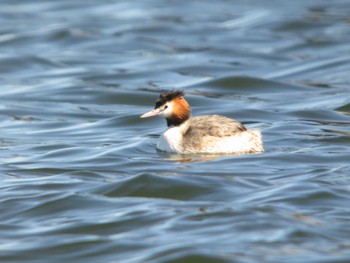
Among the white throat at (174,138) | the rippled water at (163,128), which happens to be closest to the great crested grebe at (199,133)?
the white throat at (174,138)

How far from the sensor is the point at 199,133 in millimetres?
13562

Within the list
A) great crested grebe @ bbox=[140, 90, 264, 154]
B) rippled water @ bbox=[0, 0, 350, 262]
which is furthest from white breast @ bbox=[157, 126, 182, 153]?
rippled water @ bbox=[0, 0, 350, 262]

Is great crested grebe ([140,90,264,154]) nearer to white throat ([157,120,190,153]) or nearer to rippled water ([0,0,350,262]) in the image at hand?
white throat ([157,120,190,153])

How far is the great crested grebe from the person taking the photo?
1352 centimetres

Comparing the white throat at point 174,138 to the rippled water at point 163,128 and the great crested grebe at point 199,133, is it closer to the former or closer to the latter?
the great crested grebe at point 199,133

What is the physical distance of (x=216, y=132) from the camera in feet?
44.2

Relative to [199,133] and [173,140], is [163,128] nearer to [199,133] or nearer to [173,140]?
[173,140]

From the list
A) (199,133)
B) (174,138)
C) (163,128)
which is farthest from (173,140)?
(163,128)

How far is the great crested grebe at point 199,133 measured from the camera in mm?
13516

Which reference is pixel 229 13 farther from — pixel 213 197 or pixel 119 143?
pixel 213 197

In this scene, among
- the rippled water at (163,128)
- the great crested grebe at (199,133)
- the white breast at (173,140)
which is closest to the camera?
the rippled water at (163,128)

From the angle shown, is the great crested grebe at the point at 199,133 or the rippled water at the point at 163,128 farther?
the great crested grebe at the point at 199,133

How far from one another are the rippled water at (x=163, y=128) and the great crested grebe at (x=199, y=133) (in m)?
0.18

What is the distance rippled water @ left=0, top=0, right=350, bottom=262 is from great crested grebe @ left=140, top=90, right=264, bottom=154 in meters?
0.18
